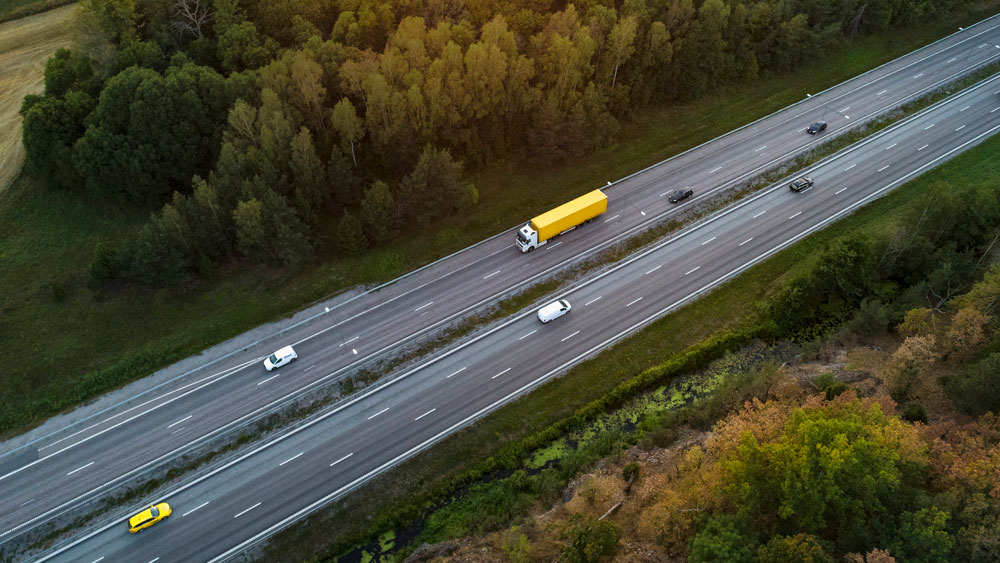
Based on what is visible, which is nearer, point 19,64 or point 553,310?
point 553,310

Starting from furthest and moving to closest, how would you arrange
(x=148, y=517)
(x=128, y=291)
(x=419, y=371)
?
(x=128, y=291), (x=419, y=371), (x=148, y=517)

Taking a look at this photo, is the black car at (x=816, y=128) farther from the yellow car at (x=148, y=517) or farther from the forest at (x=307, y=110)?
the yellow car at (x=148, y=517)

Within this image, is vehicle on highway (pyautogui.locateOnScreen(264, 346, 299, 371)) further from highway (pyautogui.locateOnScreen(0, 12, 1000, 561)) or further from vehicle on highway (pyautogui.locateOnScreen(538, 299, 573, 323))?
vehicle on highway (pyautogui.locateOnScreen(538, 299, 573, 323))

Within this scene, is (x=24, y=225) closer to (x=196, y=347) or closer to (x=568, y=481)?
(x=196, y=347)

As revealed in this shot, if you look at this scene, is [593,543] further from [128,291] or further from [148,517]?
[128,291]

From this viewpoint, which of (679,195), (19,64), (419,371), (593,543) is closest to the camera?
(593,543)

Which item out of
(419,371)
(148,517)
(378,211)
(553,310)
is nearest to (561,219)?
(553,310)

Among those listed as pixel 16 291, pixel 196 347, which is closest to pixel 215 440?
pixel 196 347
